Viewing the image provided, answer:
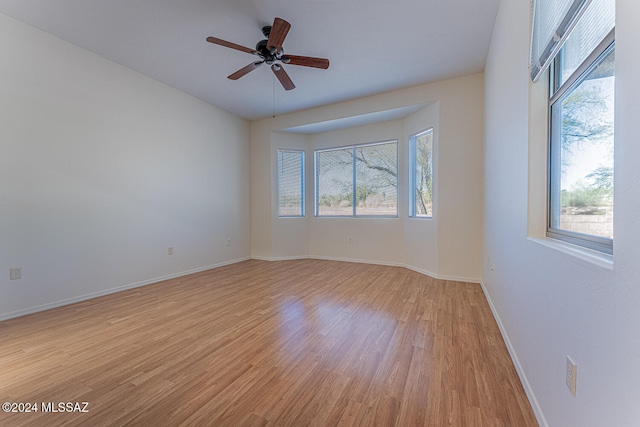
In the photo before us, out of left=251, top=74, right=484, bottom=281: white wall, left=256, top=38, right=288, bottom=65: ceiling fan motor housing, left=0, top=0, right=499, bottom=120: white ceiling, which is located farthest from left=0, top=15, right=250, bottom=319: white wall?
left=256, top=38, right=288, bottom=65: ceiling fan motor housing

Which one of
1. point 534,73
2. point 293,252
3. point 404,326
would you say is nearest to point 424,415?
point 404,326

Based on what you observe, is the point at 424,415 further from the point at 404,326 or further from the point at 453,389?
the point at 404,326

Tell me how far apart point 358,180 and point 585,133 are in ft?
13.8

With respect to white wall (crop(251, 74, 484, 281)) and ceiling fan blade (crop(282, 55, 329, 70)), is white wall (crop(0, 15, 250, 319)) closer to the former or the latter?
white wall (crop(251, 74, 484, 281))

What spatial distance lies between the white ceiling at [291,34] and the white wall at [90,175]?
36 cm

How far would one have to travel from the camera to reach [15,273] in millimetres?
2598

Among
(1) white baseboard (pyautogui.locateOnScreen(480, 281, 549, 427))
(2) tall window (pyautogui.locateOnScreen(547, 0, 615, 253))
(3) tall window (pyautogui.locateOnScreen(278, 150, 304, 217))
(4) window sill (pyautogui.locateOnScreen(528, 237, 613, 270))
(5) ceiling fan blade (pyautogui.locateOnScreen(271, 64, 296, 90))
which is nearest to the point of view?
(4) window sill (pyautogui.locateOnScreen(528, 237, 613, 270))

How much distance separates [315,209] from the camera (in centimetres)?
571

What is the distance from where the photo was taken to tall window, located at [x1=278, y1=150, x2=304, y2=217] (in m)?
5.64

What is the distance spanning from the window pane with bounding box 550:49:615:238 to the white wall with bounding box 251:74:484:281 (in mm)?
2382

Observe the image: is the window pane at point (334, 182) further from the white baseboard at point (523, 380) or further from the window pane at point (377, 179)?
the white baseboard at point (523, 380)

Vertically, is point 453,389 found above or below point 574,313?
below

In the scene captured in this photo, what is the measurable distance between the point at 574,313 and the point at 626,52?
0.89m

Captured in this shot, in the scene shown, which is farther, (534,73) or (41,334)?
(41,334)
